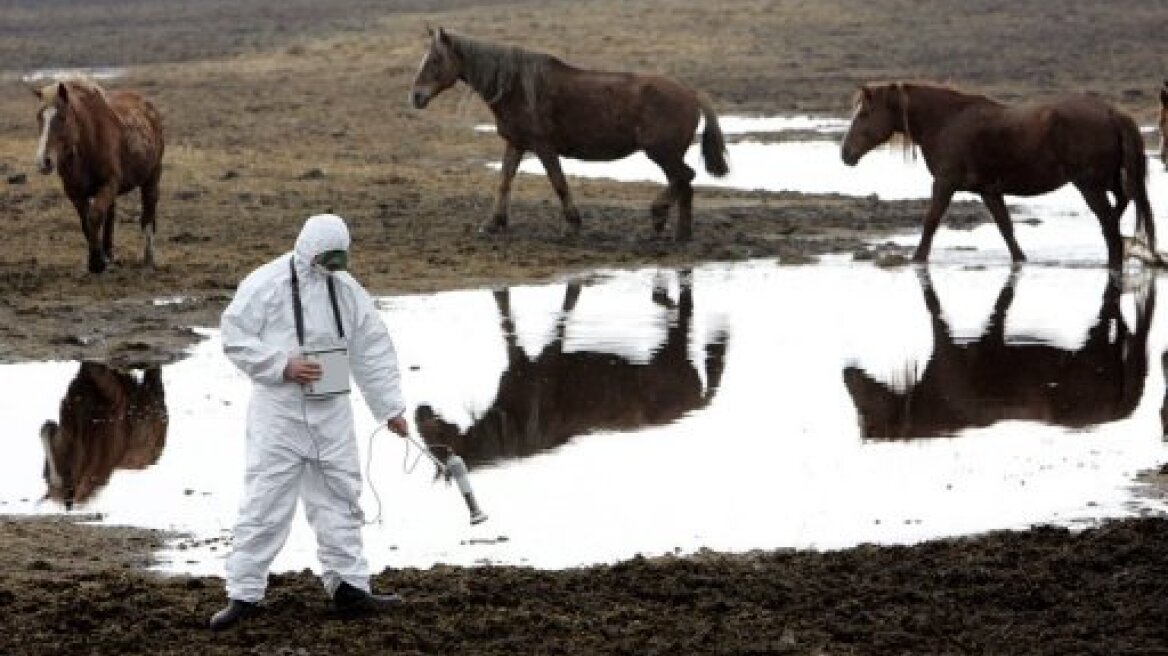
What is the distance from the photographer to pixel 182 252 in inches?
790

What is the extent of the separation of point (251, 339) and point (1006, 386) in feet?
21.6

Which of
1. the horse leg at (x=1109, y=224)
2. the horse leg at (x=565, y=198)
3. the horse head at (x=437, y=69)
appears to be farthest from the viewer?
the horse head at (x=437, y=69)

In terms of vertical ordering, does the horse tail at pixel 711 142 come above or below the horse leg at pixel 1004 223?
above

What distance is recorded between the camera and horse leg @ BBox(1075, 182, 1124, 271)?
19641 mm

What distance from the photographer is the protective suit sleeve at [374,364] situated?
352 inches

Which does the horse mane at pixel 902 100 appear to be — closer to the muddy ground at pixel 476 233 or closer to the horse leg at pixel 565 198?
the muddy ground at pixel 476 233

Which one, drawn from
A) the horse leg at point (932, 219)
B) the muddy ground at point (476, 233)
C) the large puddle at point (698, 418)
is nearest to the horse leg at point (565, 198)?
the muddy ground at point (476, 233)

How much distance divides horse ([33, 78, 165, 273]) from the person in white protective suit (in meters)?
9.08

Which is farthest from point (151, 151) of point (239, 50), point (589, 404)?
point (239, 50)

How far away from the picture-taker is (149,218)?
18859mm

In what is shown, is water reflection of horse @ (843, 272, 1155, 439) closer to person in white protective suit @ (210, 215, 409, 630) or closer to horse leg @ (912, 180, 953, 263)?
horse leg @ (912, 180, 953, 263)

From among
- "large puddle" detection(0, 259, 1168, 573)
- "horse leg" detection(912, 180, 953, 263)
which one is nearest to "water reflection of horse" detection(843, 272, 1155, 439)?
"large puddle" detection(0, 259, 1168, 573)

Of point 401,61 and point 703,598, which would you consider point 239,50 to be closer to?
point 401,61

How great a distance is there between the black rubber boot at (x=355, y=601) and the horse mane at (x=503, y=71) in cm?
1335
